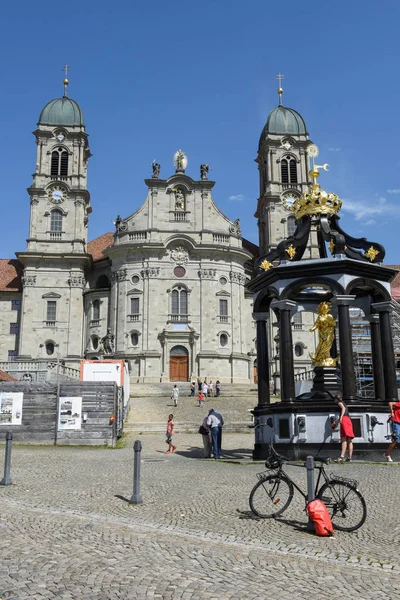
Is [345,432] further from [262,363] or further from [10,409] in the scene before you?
[10,409]

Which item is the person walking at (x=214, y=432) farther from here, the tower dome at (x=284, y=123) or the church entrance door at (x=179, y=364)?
the tower dome at (x=284, y=123)

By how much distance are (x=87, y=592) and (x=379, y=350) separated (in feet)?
53.1

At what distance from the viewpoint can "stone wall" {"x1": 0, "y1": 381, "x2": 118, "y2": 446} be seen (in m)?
21.6

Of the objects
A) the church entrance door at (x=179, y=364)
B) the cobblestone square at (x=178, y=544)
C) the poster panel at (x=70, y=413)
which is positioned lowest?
the cobblestone square at (x=178, y=544)

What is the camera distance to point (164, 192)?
53406 millimetres

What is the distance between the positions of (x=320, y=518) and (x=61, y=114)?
5640 centimetres

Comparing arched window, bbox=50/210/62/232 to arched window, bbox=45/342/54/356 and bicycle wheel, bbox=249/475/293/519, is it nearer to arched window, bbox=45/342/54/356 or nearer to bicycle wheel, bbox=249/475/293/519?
arched window, bbox=45/342/54/356

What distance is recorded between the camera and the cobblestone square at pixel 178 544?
5914mm

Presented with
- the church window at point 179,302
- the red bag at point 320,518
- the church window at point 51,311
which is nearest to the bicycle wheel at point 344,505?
the red bag at point 320,518

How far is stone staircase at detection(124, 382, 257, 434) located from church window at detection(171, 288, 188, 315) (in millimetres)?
7063

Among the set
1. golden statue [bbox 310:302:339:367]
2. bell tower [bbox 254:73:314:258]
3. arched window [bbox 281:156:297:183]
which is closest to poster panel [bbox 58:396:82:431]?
golden statue [bbox 310:302:339:367]

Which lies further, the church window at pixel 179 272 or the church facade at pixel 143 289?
the church window at pixel 179 272

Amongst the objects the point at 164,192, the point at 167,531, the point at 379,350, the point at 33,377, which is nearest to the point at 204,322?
the point at 164,192

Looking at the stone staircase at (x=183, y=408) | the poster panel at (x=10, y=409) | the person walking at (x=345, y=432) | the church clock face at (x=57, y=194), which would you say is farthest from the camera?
the church clock face at (x=57, y=194)
